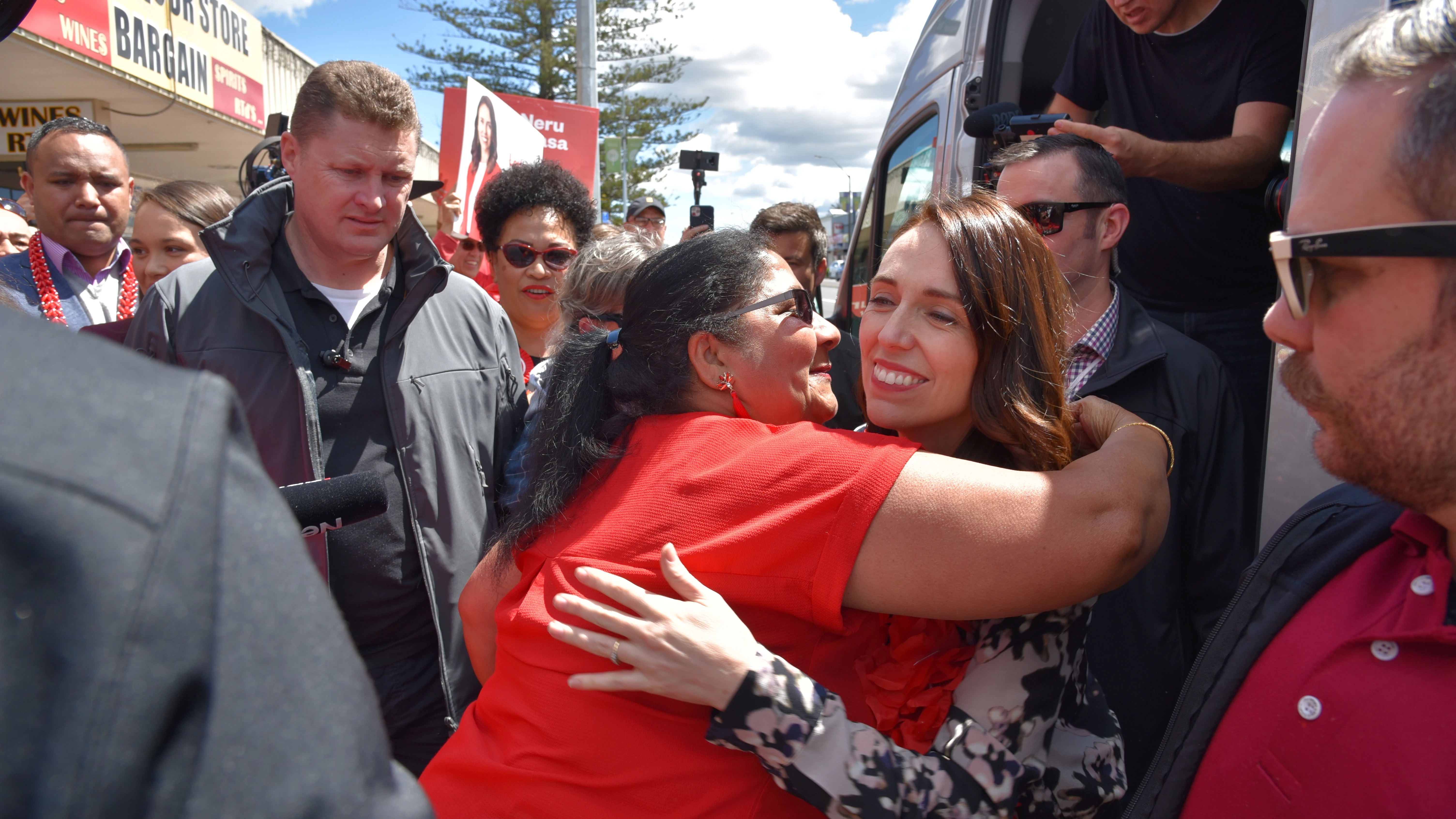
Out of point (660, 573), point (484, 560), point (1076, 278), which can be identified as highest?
point (1076, 278)

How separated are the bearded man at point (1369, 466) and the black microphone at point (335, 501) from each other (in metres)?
1.16

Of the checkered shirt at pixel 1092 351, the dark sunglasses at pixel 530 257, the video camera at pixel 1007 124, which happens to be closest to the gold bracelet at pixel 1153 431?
the checkered shirt at pixel 1092 351

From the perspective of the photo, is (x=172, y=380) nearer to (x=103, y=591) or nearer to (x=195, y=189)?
(x=103, y=591)

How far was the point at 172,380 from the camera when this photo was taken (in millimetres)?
518

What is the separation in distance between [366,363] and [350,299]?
0.78ft

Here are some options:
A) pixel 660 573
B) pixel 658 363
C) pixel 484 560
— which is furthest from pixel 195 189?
pixel 660 573

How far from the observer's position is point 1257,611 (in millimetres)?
1280

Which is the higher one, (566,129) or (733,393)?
(566,129)

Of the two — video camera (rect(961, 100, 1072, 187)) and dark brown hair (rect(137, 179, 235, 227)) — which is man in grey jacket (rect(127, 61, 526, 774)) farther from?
video camera (rect(961, 100, 1072, 187))

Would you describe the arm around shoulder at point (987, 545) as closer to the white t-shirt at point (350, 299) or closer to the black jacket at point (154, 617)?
the black jacket at point (154, 617)

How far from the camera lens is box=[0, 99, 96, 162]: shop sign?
982 cm

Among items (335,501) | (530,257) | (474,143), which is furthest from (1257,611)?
(474,143)

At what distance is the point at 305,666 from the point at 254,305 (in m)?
2.11

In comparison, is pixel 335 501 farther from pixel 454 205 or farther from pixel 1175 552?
pixel 454 205
